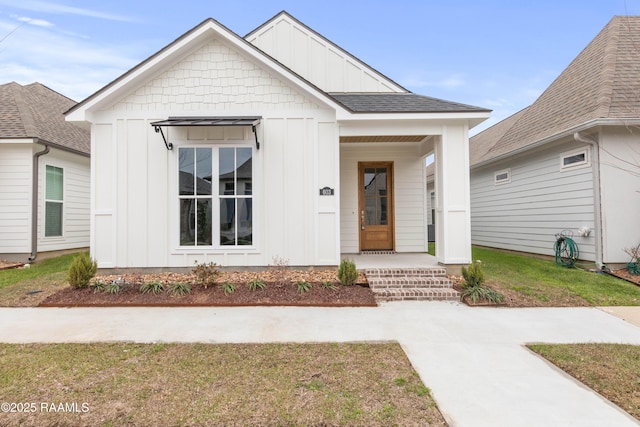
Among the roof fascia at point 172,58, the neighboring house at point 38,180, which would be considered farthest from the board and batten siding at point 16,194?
the roof fascia at point 172,58

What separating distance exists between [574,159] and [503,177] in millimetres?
3072

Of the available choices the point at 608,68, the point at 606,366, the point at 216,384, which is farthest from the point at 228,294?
the point at 608,68

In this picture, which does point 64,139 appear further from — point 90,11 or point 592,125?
point 592,125

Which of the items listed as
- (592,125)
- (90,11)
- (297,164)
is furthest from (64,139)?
(592,125)

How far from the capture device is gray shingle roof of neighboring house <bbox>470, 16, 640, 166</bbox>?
747cm

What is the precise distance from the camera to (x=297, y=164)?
6.91 m

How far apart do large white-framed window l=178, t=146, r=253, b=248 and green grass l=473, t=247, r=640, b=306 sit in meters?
5.15

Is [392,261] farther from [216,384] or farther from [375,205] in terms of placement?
[216,384]

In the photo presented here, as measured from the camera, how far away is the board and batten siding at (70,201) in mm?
9234

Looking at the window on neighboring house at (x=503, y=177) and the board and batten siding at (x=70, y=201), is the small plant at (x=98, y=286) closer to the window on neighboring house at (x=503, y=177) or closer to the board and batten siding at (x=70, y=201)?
the board and batten siding at (x=70, y=201)

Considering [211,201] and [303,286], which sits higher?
[211,201]

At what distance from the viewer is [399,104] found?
733cm

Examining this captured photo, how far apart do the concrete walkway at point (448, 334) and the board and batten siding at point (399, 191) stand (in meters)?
3.68

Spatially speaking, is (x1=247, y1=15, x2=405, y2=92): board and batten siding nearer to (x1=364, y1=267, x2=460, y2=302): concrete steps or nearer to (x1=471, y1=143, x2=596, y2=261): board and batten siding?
(x1=471, y1=143, x2=596, y2=261): board and batten siding
